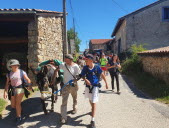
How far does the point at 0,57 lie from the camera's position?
12266mm

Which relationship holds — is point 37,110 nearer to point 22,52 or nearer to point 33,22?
point 33,22

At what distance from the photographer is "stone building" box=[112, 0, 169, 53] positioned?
51.5 ft

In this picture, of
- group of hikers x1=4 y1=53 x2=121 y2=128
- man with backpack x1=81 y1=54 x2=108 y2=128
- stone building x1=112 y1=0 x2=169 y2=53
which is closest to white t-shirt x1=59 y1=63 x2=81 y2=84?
group of hikers x1=4 y1=53 x2=121 y2=128

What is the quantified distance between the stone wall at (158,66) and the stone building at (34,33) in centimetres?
562

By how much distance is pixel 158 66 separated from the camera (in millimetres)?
8656

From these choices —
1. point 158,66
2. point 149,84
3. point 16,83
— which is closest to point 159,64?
point 158,66

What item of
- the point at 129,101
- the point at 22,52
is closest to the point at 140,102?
the point at 129,101

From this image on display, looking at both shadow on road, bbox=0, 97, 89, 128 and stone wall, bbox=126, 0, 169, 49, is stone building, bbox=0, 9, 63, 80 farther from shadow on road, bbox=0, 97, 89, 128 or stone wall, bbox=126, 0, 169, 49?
stone wall, bbox=126, 0, 169, 49

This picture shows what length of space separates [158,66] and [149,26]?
28.1 feet

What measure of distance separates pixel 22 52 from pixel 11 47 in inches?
35.6

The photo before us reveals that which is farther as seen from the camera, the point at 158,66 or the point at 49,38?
the point at 49,38

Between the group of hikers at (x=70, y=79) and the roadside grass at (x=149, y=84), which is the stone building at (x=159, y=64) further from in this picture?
the group of hikers at (x=70, y=79)

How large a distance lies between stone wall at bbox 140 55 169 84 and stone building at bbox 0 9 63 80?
18.4ft

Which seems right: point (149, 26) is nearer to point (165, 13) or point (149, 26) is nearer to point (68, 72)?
point (165, 13)
